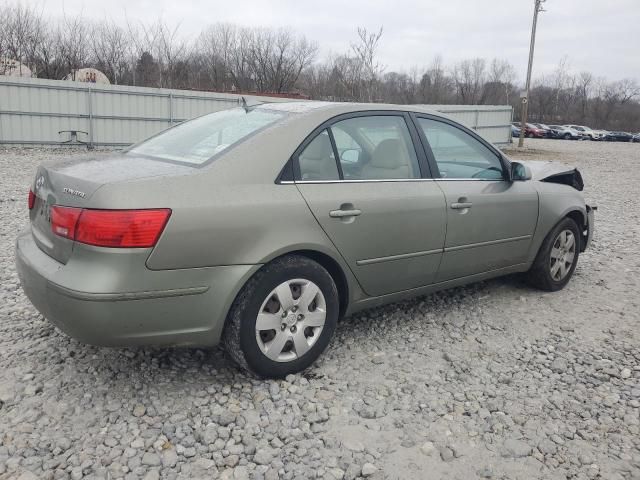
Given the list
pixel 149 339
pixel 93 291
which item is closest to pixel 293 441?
pixel 149 339

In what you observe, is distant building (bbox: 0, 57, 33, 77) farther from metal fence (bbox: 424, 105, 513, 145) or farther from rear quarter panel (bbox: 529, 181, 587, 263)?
rear quarter panel (bbox: 529, 181, 587, 263)

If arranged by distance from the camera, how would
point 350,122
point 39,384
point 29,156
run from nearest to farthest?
point 39,384 < point 350,122 < point 29,156

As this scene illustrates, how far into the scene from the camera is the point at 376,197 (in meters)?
3.30

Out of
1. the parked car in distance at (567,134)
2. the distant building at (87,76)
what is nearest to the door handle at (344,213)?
the distant building at (87,76)

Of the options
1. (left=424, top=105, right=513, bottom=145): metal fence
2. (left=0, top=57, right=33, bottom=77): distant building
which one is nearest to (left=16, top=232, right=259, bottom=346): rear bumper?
(left=424, top=105, right=513, bottom=145): metal fence

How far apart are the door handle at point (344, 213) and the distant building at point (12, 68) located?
26091mm

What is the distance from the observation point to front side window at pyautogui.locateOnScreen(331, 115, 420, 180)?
332 cm

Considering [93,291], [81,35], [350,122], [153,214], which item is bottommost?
[93,291]

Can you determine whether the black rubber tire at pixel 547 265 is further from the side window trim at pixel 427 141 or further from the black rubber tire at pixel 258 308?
the black rubber tire at pixel 258 308

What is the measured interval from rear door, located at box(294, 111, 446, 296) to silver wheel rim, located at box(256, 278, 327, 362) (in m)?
0.32

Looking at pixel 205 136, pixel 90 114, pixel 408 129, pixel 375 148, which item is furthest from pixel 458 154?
pixel 90 114

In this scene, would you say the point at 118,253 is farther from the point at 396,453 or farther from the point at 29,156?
the point at 29,156

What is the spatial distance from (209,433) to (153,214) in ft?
3.42

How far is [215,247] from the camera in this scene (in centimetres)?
264
